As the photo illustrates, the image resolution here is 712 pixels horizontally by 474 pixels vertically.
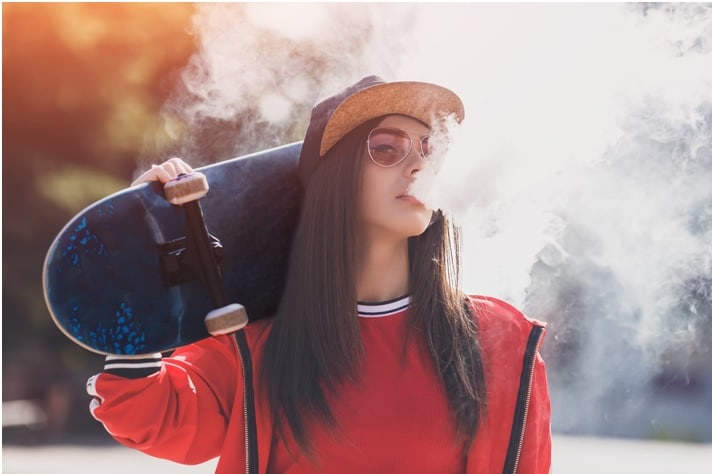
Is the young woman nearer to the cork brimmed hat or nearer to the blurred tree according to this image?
the cork brimmed hat

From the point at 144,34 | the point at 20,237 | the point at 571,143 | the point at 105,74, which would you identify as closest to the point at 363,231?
the point at 571,143

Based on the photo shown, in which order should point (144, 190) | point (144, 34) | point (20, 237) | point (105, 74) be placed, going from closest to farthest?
point (144, 190) < point (144, 34) < point (105, 74) < point (20, 237)

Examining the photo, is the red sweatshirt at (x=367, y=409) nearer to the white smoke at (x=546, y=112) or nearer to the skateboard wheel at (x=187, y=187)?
the skateboard wheel at (x=187, y=187)

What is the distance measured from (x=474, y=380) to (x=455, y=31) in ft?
5.97

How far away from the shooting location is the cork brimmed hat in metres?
2.19

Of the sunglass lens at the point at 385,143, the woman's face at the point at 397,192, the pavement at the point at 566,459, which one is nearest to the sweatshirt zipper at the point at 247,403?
the woman's face at the point at 397,192

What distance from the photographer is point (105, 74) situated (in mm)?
7863

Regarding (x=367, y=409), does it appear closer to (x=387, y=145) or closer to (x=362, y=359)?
(x=362, y=359)

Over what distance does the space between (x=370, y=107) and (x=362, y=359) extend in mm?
578

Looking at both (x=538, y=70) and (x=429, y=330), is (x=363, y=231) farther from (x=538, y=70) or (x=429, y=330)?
(x=538, y=70)

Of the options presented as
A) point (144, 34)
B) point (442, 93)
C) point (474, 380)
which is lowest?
point (474, 380)

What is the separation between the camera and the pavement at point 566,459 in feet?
22.4

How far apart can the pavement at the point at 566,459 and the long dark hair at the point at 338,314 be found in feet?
14.4

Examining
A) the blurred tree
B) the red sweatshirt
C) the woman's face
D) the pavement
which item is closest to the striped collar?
the red sweatshirt
